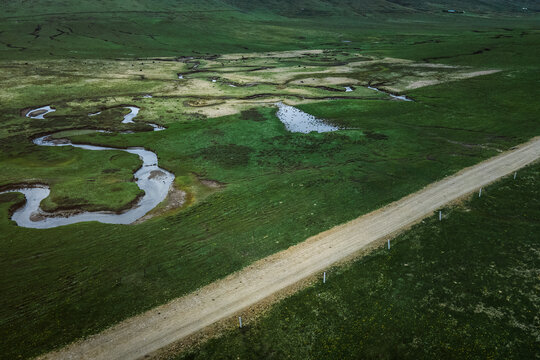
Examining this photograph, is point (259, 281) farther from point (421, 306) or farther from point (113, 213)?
point (113, 213)

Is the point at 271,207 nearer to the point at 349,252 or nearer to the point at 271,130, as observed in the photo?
the point at 349,252

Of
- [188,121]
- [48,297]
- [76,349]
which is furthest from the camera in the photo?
[188,121]

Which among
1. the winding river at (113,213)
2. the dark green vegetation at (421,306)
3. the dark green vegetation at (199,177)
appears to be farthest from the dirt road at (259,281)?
the winding river at (113,213)

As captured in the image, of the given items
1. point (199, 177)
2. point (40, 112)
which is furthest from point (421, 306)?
point (40, 112)

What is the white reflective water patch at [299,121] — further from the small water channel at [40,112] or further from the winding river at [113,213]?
the small water channel at [40,112]

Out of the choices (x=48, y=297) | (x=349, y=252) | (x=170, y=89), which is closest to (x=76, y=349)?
(x=48, y=297)
